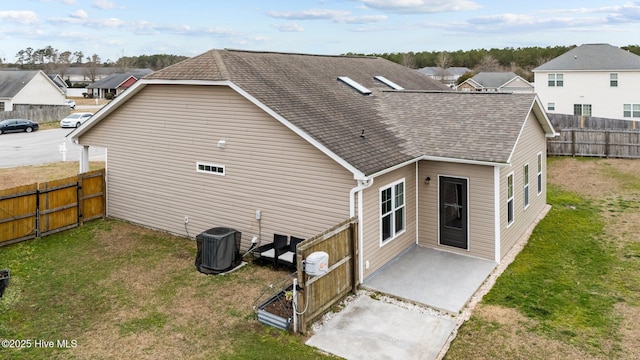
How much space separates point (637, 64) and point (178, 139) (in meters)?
38.7

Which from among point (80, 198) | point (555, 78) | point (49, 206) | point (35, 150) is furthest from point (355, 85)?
point (555, 78)

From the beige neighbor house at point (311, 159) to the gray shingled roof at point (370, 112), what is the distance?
6cm

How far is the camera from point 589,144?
25203mm

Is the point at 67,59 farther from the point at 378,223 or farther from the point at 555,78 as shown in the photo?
the point at 378,223

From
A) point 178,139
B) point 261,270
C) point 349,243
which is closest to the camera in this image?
point 349,243

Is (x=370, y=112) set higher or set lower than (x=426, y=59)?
lower

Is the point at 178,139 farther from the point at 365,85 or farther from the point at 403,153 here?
the point at 365,85

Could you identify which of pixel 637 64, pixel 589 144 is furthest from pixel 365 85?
pixel 637 64

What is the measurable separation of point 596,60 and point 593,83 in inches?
79.7

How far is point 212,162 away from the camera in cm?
1279

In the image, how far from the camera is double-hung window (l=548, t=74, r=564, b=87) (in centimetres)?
4028

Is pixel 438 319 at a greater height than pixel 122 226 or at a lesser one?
lesser

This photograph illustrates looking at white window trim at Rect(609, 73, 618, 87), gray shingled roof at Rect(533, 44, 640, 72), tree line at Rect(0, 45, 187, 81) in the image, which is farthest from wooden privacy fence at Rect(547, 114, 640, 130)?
tree line at Rect(0, 45, 187, 81)

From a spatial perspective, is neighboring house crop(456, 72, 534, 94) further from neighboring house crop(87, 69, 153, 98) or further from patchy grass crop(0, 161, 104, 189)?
patchy grass crop(0, 161, 104, 189)
